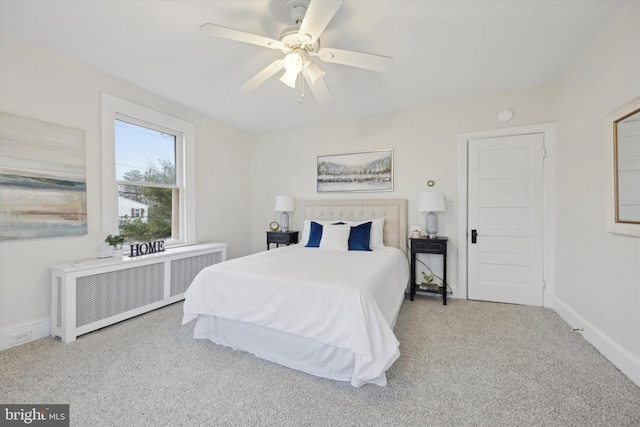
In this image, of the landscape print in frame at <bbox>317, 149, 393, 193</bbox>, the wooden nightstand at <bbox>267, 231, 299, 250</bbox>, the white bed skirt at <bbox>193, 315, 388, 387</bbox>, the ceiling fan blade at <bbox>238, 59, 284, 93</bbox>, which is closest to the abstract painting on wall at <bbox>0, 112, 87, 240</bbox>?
the white bed skirt at <bbox>193, 315, 388, 387</bbox>

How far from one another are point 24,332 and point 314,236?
298cm

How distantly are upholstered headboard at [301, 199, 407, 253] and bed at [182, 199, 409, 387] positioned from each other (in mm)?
890

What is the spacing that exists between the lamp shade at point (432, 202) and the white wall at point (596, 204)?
3.97 ft

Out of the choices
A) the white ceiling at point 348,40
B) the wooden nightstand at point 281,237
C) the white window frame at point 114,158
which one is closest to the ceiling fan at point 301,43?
the white ceiling at point 348,40

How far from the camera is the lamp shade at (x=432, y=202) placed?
11.2ft

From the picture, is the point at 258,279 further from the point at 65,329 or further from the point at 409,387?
the point at 65,329

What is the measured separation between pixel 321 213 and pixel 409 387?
287 cm

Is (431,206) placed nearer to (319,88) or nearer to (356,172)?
(356,172)

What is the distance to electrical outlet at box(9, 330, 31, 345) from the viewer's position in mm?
2258

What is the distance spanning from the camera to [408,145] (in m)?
3.85

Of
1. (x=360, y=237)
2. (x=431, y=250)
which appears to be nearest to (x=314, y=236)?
(x=360, y=237)

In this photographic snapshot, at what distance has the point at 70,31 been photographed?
2.21m

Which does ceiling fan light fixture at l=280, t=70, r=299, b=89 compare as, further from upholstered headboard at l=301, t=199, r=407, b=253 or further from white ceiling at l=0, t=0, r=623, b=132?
upholstered headboard at l=301, t=199, r=407, b=253

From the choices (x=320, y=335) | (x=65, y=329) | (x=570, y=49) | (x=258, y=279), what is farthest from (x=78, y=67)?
(x=570, y=49)
